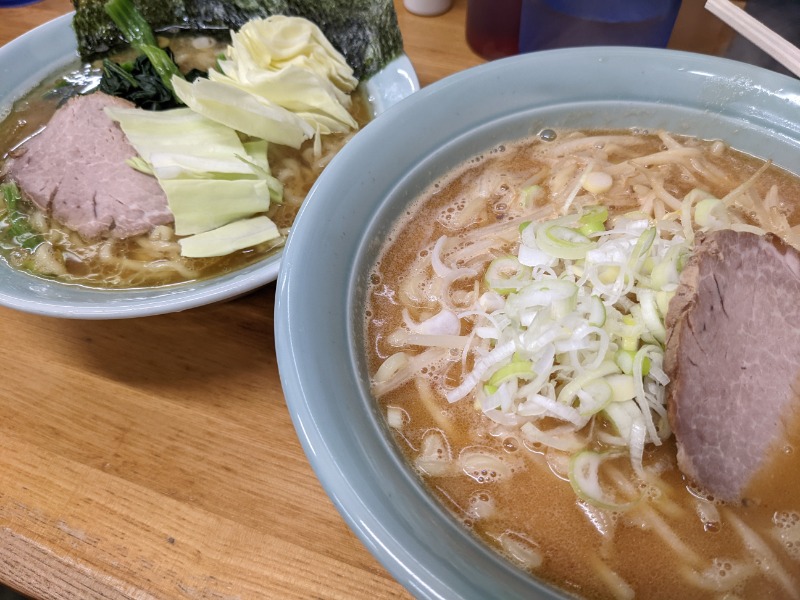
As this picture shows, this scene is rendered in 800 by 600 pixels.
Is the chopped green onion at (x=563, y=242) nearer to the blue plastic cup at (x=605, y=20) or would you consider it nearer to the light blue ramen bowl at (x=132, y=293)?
the light blue ramen bowl at (x=132, y=293)

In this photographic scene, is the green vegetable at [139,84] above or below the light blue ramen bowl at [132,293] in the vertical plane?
above

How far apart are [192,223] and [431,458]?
879 mm

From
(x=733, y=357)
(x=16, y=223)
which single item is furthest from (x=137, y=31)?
(x=733, y=357)

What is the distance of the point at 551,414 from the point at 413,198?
0.56 meters

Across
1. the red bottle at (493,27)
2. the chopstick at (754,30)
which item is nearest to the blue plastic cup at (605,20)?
the red bottle at (493,27)

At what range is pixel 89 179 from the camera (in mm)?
1515

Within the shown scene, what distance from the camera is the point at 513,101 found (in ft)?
4.36

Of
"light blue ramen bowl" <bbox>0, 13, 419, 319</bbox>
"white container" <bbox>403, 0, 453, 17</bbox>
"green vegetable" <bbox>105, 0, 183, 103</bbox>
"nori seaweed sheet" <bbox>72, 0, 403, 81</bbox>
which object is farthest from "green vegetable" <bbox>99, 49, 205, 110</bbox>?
"white container" <bbox>403, 0, 453, 17</bbox>

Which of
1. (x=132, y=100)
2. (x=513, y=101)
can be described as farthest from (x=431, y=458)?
(x=132, y=100)

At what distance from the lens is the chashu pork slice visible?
94cm

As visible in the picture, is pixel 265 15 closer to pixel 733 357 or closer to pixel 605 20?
pixel 605 20

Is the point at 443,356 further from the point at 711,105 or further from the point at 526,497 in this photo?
the point at 711,105

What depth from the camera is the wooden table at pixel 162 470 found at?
41.3 inches

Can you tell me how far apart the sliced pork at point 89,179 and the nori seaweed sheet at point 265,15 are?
15.6 inches
